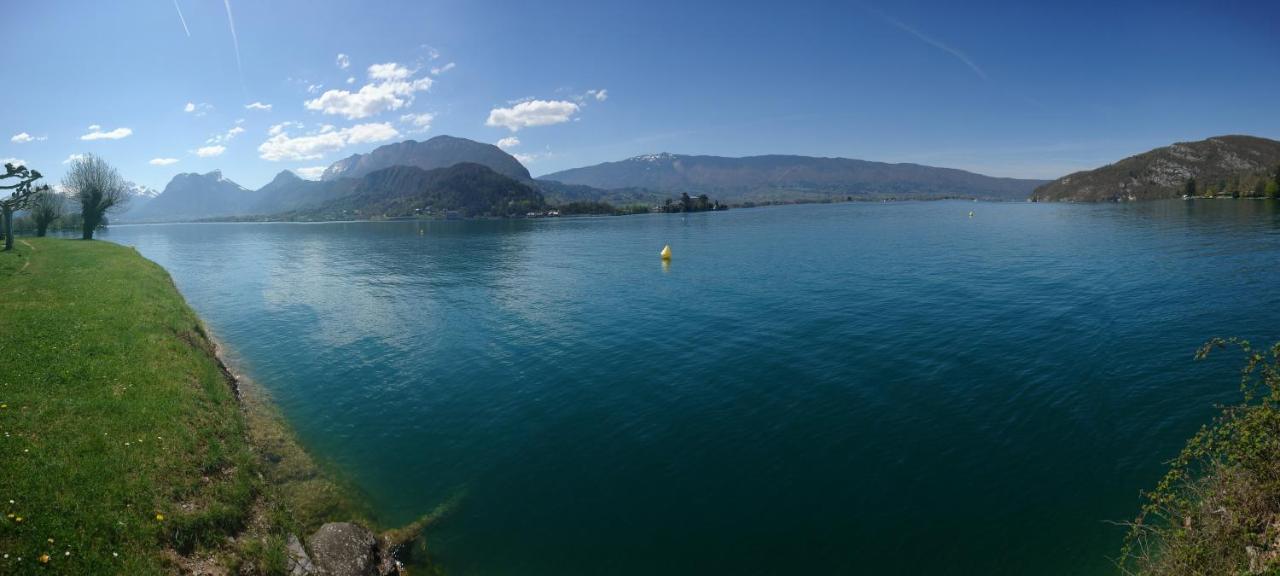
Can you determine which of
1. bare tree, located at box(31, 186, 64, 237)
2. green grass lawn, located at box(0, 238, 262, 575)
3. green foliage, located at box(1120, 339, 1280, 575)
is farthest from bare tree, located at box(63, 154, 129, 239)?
green foliage, located at box(1120, 339, 1280, 575)

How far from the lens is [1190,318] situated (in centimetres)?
3725

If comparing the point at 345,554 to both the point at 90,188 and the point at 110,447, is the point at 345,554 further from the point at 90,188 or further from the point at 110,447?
the point at 90,188

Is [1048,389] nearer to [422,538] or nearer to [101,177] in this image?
[422,538]

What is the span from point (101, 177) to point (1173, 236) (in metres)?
198

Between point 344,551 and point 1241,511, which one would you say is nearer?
point 1241,511

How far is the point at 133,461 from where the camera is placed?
15062mm

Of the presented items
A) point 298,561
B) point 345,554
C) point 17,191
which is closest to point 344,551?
point 345,554

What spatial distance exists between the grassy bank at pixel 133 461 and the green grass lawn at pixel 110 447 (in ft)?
0.13

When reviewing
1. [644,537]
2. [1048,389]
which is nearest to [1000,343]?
[1048,389]

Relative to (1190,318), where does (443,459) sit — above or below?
below

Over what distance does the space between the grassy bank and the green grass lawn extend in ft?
0.13

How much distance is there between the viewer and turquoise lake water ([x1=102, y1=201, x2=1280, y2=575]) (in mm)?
16938

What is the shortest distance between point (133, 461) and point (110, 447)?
111cm

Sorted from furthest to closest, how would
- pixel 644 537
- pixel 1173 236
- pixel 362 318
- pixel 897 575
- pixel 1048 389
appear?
pixel 1173 236, pixel 362 318, pixel 1048 389, pixel 644 537, pixel 897 575
